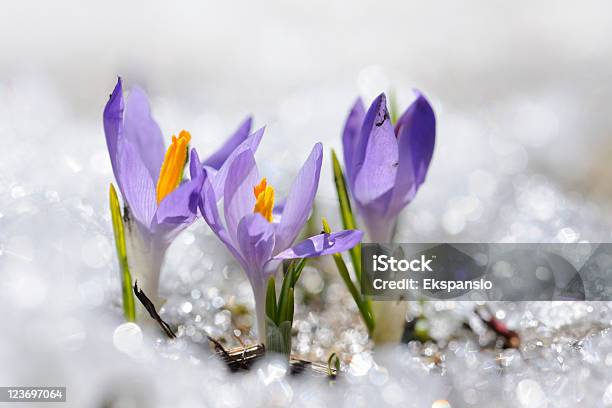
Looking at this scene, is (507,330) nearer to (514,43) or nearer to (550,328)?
(550,328)

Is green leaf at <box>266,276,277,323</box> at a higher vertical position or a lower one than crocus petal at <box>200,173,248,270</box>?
lower

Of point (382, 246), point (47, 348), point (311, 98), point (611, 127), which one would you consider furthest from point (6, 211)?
point (611, 127)

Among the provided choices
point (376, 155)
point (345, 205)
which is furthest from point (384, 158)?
point (345, 205)

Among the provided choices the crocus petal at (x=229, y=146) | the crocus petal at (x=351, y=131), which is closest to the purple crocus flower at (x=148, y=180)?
the crocus petal at (x=229, y=146)

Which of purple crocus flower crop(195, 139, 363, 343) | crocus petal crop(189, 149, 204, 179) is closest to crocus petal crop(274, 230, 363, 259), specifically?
purple crocus flower crop(195, 139, 363, 343)

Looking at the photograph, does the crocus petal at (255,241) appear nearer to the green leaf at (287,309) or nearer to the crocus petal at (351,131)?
the green leaf at (287,309)

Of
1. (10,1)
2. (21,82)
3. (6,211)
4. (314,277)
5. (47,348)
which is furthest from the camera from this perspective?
(10,1)

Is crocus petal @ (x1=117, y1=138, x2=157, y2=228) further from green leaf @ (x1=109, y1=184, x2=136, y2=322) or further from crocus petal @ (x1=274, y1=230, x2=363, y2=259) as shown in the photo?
crocus petal @ (x1=274, y1=230, x2=363, y2=259)
